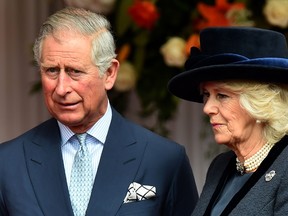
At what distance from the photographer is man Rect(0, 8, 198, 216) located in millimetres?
4148

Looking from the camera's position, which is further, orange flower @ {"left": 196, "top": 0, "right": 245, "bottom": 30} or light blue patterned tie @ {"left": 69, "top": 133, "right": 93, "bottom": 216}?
orange flower @ {"left": 196, "top": 0, "right": 245, "bottom": 30}

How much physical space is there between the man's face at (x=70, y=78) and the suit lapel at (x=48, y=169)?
0.14 metres

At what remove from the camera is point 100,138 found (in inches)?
169

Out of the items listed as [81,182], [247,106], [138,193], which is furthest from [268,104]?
[81,182]

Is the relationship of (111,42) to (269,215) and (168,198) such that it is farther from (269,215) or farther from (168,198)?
(269,215)

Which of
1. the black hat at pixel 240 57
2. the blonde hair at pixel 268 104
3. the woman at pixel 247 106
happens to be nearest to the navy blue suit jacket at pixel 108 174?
the woman at pixel 247 106

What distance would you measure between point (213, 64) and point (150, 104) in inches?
55.9

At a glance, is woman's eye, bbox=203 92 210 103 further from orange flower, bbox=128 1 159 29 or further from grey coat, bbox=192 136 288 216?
orange flower, bbox=128 1 159 29

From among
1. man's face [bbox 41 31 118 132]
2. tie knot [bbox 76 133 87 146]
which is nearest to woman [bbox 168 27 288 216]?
man's face [bbox 41 31 118 132]

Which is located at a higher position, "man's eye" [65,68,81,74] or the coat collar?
"man's eye" [65,68,81,74]

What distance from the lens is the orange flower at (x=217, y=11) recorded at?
502cm

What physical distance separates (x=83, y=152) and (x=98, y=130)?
0.10 m

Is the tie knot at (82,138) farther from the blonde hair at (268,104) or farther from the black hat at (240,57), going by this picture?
the blonde hair at (268,104)

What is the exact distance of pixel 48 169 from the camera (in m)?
4.27
